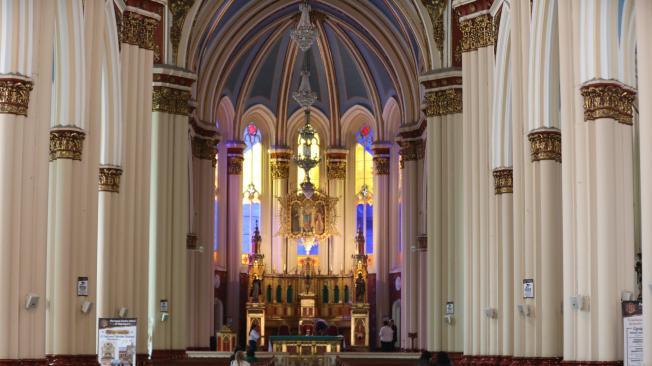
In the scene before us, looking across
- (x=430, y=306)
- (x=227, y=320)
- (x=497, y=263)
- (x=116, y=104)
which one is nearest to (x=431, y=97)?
(x=430, y=306)

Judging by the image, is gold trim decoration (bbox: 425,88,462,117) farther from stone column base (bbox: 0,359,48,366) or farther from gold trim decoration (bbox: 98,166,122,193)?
stone column base (bbox: 0,359,48,366)

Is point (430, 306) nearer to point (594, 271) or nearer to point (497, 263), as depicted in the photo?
point (497, 263)

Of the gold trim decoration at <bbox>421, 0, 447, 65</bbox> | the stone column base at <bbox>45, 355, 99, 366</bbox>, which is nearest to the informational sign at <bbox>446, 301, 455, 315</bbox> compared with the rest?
the gold trim decoration at <bbox>421, 0, 447, 65</bbox>

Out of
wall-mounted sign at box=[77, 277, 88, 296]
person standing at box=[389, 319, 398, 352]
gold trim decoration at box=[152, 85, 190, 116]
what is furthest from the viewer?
person standing at box=[389, 319, 398, 352]

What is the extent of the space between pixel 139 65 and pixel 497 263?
967cm

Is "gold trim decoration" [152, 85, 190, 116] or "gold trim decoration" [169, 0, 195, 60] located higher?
"gold trim decoration" [169, 0, 195, 60]

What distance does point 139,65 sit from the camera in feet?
90.4

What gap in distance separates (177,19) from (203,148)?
952 centimetres

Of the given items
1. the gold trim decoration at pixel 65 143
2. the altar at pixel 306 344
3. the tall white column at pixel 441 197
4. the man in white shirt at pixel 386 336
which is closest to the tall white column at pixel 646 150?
the gold trim decoration at pixel 65 143

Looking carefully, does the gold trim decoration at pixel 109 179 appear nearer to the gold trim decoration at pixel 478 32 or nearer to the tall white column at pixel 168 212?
the tall white column at pixel 168 212

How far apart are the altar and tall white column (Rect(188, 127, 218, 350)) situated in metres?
3.72

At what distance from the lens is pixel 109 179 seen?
26391mm

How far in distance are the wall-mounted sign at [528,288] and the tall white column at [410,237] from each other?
20955 millimetres

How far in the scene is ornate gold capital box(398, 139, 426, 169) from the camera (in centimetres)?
4606
